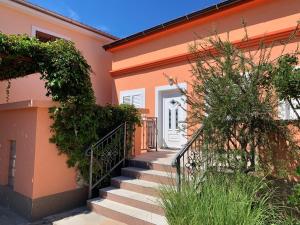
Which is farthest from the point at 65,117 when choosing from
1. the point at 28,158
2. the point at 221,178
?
the point at 221,178

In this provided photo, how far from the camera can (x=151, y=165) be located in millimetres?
6742

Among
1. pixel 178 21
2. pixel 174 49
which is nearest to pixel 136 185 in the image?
pixel 174 49

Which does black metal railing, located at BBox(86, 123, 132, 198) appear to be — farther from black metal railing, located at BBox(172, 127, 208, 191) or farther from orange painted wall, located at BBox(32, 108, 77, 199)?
black metal railing, located at BBox(172, 127, 208, 191)

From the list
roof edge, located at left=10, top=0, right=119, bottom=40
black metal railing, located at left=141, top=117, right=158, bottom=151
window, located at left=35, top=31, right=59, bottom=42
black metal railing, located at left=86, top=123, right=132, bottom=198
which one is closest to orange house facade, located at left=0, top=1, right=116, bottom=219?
black metal railing, located at left=86, top=123, right=132, bottom=198

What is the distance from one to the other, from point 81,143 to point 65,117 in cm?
73

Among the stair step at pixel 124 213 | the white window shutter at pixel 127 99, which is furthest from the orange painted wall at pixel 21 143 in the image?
the white window shutter at pixel 127 99

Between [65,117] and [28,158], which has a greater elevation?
[65,117]

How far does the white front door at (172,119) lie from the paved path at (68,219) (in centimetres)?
430

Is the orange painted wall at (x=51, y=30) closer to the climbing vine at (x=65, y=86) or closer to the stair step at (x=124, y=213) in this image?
the climbing vine at (x=65, y=86)

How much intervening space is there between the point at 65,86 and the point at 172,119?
15.0 feet

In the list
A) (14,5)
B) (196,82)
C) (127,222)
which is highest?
(14,5)

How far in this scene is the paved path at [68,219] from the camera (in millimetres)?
5434

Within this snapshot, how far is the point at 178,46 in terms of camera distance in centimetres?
949

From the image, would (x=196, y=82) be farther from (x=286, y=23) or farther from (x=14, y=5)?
(x=14, y=5)
